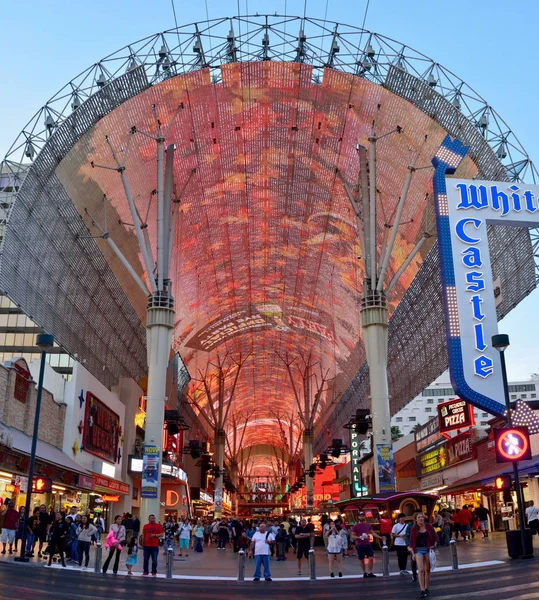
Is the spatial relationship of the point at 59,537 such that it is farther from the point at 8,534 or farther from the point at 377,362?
the point at 377,362

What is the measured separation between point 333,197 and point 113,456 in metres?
22.3

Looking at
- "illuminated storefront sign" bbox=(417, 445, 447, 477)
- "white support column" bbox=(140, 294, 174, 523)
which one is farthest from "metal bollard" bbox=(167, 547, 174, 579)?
"illuminated storefront sign" bbox=(417, 445, 447, 477)

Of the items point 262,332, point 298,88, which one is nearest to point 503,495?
point 298,88

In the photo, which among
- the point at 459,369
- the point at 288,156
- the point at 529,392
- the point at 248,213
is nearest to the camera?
the point at 459,369

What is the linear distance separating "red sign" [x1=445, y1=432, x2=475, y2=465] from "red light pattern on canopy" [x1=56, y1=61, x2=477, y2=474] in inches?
417

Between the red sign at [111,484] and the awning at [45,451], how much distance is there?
2.09 metres

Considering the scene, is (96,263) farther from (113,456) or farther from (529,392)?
(529,392)

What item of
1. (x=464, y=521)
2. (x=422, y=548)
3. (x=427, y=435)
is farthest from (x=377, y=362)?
(x=427, y=435)

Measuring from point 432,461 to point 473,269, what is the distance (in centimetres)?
2868

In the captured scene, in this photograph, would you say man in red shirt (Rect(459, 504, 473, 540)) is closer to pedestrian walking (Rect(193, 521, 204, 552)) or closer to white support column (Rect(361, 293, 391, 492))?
white support column (Rect(361, 293, 391, 492))

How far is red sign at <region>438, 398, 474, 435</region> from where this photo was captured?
40.0m

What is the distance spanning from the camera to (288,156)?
144ft

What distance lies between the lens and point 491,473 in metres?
32.7

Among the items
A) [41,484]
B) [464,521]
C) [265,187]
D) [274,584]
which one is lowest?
[274,584]
